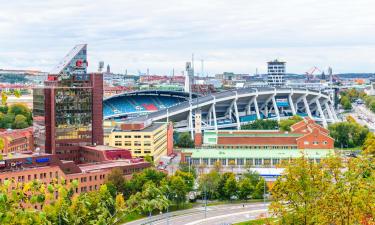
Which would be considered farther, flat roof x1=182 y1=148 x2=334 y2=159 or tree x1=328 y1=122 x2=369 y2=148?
tree x1=328 y1=122 x2=369 y2=148

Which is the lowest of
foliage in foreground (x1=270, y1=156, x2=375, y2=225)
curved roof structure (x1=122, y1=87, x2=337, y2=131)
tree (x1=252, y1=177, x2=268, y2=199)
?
tree (x1=252, y1=177, x2=268, y2=199)

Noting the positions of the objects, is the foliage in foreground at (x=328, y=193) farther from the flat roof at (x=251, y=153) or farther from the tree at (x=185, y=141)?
the tree at (x=185, y=141)

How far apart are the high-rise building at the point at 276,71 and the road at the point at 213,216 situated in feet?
394

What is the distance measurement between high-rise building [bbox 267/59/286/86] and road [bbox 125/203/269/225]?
12018 cm

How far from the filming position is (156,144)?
2218 inches

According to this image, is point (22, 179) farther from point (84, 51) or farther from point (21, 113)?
point (21, 113)

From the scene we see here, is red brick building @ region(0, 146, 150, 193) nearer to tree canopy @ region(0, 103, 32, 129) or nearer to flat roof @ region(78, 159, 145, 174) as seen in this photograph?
flat roof @ region(78, 159, 145, 174)

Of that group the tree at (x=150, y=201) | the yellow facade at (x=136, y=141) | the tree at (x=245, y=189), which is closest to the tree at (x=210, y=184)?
the tree at (x=245, y=189)

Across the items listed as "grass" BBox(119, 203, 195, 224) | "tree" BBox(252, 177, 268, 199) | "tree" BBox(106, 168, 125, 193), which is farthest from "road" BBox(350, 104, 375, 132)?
"tree" BBox(106, 168, 125, 193)

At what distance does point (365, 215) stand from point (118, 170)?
26.9m

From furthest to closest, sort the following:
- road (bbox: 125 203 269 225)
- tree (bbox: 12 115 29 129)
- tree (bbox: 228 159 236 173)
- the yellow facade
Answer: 1. tree (bbox: 12 115 29 129)
2. the yellow facade
3. tree (bbox: 228 159 236 173)
4. road (bbox: 125 203 269 225)

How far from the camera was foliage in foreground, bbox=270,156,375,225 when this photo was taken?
14.6m

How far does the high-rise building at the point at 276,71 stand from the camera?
519 ft

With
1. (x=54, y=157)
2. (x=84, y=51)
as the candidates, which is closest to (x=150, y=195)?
(x=54, y=157)
